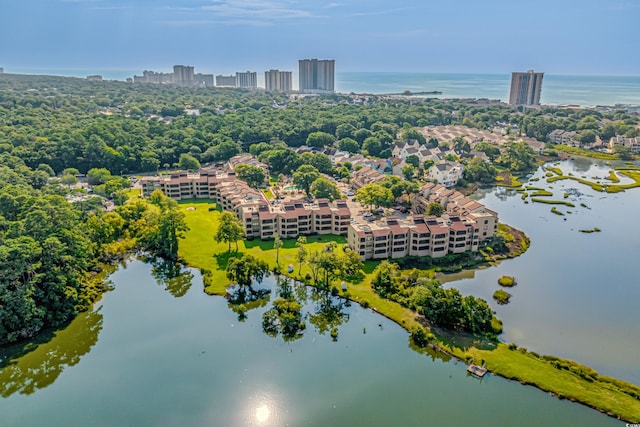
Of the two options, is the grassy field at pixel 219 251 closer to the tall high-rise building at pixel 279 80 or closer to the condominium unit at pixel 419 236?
the condominium unit at pixel 419 236

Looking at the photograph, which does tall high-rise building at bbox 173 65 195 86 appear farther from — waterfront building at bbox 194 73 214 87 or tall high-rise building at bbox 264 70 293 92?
tall high-rise building at bbox 264 70 293 92

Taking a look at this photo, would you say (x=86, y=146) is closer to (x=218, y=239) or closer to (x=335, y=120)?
(x=218, y=239)

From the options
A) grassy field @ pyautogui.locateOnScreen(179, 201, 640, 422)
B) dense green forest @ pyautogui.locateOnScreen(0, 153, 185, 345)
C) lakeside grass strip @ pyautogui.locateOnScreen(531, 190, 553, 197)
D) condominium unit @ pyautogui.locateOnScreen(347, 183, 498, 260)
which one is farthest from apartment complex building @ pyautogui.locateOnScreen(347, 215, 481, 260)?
lakeside grass strip @ pyautogui.locateOnScreen(531, 190, 553, 197)

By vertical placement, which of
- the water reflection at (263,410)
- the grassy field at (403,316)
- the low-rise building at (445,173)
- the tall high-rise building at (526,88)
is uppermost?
the tall high-rise building at (526,88)

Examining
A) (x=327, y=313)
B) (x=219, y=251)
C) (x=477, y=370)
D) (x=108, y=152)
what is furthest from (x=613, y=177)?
(x=108, y=152)

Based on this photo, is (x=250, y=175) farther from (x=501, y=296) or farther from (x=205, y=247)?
(x=501, y=296)

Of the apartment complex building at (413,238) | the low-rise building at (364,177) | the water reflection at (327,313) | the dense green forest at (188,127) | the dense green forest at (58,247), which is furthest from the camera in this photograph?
the dense green forest at (188,127)

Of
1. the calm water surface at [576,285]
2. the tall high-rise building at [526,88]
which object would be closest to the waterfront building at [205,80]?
the tall high-rise building at [526,88]

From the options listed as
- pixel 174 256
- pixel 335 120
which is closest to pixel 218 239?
→ pixel 174 256
